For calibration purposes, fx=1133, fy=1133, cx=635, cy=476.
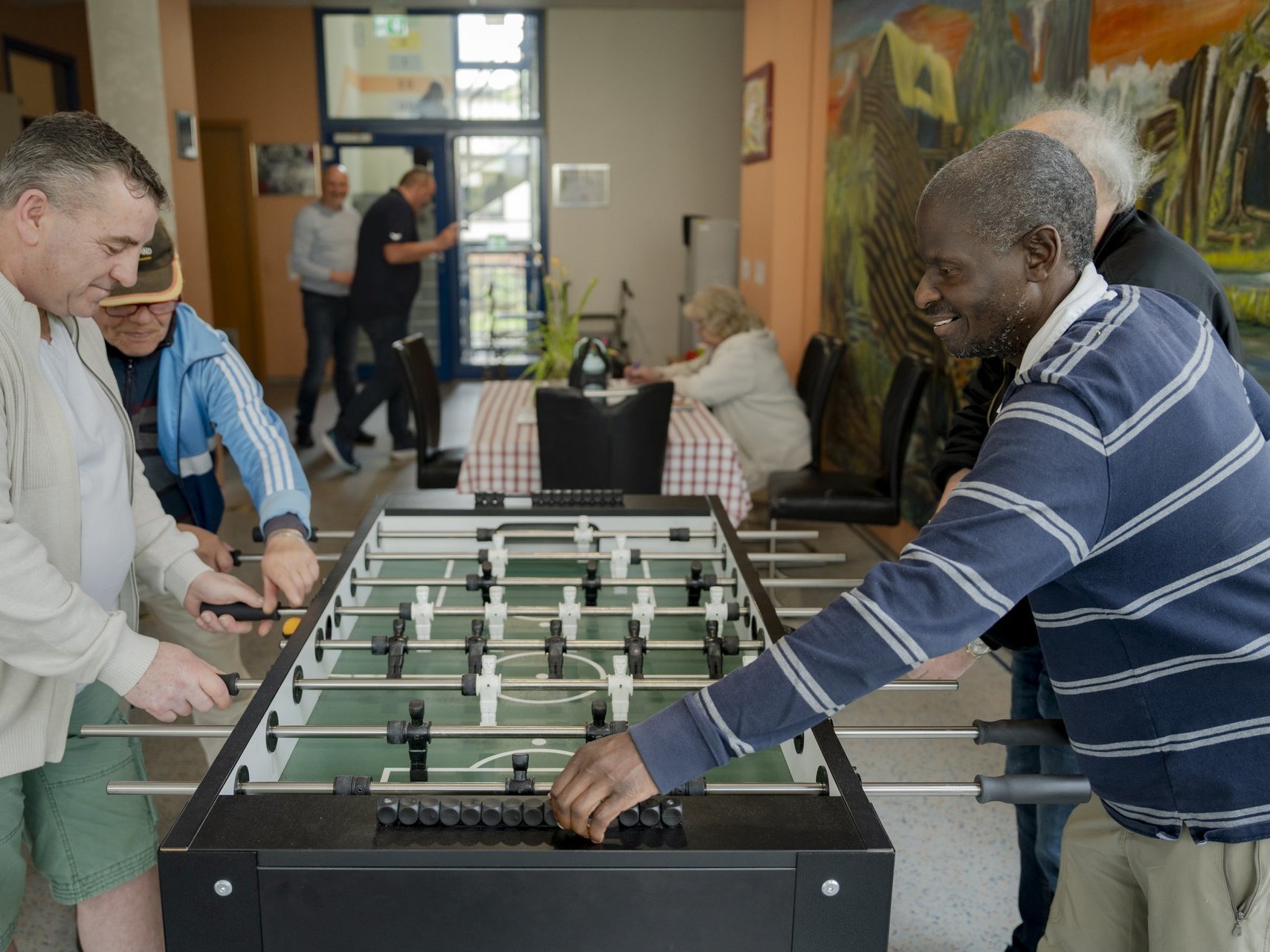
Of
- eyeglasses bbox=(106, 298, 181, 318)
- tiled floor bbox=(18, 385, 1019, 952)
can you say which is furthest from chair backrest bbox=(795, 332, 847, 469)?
eyeglasses bbox=(106, 298, 181, 318)

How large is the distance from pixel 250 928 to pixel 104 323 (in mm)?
1552

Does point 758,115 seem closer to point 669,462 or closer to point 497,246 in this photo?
point 669,462

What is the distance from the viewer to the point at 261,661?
3820mm

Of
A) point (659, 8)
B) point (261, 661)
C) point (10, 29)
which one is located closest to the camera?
point (261, 661)

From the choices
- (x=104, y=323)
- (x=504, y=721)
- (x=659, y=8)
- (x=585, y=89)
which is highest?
(x=659, y=8)

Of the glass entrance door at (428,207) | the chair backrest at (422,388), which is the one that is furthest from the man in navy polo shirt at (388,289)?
the glass entrance door at (428,207)

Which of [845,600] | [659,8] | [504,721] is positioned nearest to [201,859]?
[504,721]

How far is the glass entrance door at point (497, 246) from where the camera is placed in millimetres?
9859

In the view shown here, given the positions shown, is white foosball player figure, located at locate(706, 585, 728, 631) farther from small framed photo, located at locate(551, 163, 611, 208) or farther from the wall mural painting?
small framed photo, located at locate(551, 163, 611, 208)

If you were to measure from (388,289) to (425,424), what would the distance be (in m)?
2.32

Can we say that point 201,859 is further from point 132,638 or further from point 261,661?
point 261,661

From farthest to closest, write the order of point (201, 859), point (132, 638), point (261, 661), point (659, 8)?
1. point (659, 8)
2. point (261, 661)
3. point (132, 638)
4. point (201, 859)

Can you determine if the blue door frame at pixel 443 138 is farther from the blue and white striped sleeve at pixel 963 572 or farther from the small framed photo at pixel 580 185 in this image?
the blue and white striped sleeve at pixel 963 572

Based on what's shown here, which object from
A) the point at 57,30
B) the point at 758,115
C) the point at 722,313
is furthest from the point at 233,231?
the point at 722,313
